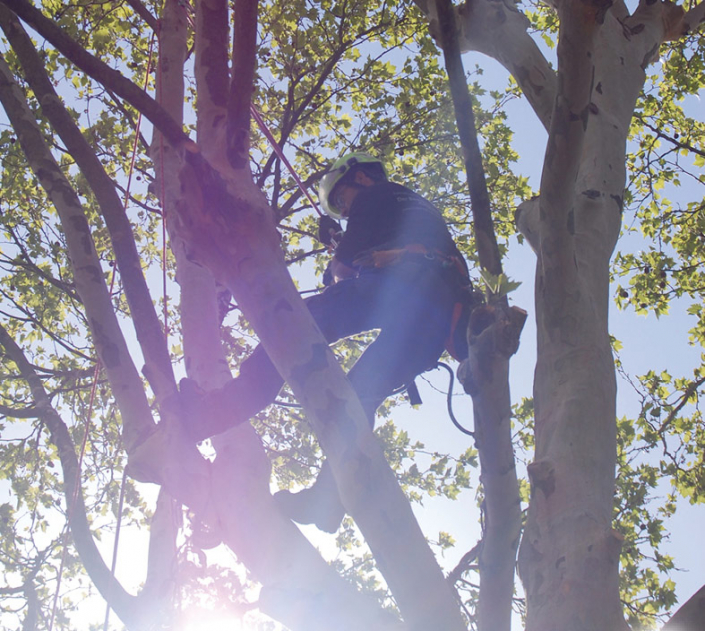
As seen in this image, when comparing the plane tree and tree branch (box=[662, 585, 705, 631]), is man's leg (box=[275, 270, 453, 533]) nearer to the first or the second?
the plane tree

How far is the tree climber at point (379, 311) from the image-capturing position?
9.30 feet

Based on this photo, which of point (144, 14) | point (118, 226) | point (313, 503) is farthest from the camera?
point (144, 14)

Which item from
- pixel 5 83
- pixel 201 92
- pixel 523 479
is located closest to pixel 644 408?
pixel 523 479

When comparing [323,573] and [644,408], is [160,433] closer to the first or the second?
[323,573]

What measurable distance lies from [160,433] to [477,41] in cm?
278

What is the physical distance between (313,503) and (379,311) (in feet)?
3.22

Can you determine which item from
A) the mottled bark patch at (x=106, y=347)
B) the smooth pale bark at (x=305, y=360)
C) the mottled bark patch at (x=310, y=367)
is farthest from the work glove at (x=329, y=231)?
the mottled bark patch at (x=310, y=367)

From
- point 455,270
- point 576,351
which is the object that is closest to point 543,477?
point 576,351

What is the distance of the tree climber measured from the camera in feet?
9.30

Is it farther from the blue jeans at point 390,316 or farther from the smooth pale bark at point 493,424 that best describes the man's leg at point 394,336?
the smooth pale bark at point 493,424

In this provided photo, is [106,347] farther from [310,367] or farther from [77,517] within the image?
[77,517]

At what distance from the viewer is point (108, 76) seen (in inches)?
80.7

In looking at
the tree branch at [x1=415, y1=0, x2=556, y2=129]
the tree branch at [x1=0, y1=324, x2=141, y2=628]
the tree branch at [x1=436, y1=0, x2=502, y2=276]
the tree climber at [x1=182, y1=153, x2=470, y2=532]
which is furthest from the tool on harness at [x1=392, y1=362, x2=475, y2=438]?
the tree branch at [x1=0, y1=324, x2=141, y2=628]

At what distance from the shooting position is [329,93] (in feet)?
24.5
